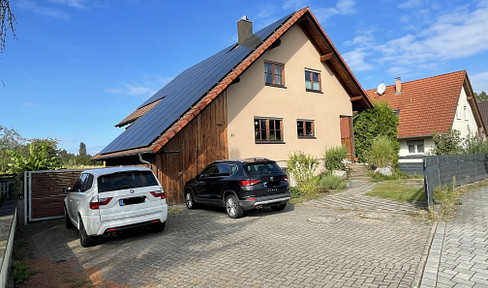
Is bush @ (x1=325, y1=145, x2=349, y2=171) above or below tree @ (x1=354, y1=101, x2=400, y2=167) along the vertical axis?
below

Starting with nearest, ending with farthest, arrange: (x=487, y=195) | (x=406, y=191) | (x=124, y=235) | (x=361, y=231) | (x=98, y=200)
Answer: (x=98, y=200)
(x=361, y=231)
(x=124, y=235)
(x=487, y=195)
(x=406, y=191)

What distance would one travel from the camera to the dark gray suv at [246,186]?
30.0 ft

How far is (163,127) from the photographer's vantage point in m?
12.6

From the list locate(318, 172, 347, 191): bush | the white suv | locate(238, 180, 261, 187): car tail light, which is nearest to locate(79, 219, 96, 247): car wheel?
the white suv

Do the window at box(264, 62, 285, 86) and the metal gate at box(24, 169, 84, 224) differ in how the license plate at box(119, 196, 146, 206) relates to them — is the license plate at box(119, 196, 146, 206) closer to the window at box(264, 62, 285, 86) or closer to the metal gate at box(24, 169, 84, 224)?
the metal gate at box(24, 169, 84, 224)

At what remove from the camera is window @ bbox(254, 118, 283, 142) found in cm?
1589

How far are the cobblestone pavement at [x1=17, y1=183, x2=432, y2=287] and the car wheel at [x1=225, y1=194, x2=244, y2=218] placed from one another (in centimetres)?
29

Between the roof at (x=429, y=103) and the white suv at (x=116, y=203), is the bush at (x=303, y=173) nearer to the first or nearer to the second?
the white suv at (x=116, y=203)

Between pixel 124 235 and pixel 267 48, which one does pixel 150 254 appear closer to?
pixel 124 235

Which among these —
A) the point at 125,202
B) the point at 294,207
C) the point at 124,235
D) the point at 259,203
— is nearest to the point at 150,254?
the point at 125,202

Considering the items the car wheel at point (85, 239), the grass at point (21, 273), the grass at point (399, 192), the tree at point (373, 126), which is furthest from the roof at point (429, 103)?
the grass at point (21, 273)

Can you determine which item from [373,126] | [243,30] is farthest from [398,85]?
[243,30]

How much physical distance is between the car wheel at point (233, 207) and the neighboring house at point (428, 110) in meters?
15.6

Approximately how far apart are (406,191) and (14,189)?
17207 mm
